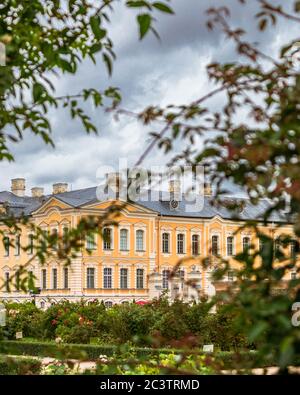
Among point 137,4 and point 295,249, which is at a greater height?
point 137,4

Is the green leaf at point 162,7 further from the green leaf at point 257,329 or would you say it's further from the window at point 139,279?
the window at point 139,279

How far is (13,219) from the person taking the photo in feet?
7.86

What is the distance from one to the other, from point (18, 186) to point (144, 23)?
45289mm

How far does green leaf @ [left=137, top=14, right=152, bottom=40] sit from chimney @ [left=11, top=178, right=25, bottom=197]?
44.8 m

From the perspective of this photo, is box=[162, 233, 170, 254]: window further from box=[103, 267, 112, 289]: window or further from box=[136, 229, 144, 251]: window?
box=[103, 267, 112, 289]: window

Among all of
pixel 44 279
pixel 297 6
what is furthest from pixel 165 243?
pixel 297 6

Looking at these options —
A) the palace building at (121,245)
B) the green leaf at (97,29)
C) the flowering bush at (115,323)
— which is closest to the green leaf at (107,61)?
the green leaf at (97,29)

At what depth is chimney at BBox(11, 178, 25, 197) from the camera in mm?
46312

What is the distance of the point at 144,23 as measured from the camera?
73.7 inches

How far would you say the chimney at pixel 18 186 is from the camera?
4631 centimetres

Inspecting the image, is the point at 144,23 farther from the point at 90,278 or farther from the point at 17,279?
the point at 90,278
